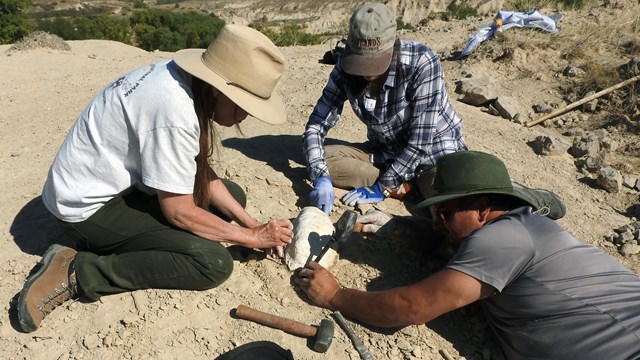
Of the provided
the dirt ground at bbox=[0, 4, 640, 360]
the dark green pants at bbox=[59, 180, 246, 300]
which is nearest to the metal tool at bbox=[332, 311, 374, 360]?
the dirt ground at bbox=[0, 4, 640, 360]

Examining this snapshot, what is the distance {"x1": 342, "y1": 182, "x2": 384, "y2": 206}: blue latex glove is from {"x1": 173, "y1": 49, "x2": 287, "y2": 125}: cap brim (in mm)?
1221

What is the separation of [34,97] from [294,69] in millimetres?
2908

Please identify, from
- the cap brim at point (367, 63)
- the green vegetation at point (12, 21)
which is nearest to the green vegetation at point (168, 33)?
the green vegetation at point (12, 21)

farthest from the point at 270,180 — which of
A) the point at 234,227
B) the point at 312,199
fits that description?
the point at 234,227

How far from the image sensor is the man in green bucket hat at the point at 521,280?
173 cm

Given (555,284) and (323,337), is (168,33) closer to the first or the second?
(323,337)

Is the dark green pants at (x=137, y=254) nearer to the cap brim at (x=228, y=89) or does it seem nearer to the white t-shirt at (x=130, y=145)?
the white t-shirt at (x=130, y=145)

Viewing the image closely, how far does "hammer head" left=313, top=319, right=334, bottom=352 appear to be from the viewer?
211 centimetres

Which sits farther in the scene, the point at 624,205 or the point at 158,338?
the point at 624,205

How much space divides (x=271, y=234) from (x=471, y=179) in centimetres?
100

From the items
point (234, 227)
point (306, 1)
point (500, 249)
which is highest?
point (500, 249)

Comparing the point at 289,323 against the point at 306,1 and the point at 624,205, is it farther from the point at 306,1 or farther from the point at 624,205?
the point at 306,1

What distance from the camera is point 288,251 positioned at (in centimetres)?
259

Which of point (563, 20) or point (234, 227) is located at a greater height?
point (234, 227)
